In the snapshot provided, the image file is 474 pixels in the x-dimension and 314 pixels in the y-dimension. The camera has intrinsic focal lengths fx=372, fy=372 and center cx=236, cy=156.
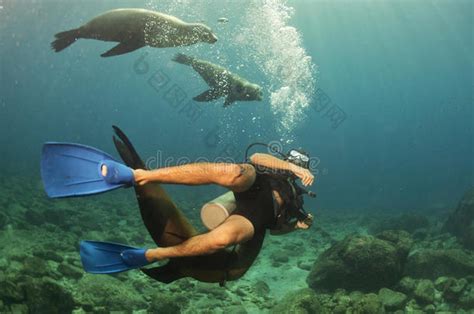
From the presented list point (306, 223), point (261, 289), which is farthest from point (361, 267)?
point (306, 223)

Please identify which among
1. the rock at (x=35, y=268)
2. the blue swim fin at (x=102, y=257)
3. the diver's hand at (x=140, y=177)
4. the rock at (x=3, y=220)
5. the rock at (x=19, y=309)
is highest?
the diver's hand at (x=140, y=177)

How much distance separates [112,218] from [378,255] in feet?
37.1

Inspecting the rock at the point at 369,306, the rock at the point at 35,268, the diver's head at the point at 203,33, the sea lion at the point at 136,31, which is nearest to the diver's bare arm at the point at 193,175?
the rock at the point at 369,306

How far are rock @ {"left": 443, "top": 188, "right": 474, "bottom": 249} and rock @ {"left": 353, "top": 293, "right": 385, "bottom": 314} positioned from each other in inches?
297

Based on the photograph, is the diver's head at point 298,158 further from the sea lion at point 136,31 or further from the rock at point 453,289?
the rock at point 453,289

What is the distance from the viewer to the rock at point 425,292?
8.03 metres

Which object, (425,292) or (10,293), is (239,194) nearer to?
(10,293)

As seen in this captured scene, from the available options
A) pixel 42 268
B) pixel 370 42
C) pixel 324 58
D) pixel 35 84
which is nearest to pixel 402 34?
pixel 370 42

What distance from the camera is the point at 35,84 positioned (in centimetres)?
17638

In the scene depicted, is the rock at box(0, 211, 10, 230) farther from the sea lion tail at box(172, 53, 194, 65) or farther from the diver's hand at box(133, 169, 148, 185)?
the diver's hand at box(133, 169, 148, 185)

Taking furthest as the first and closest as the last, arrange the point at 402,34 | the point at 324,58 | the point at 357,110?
the point at 357,110
the point at 324,58
the point at 402,34

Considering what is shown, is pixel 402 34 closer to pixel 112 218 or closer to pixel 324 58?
pixel 324 58

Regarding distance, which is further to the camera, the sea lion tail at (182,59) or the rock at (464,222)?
the rock at (464,222)

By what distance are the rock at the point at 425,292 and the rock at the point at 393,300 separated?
0.33 meters
